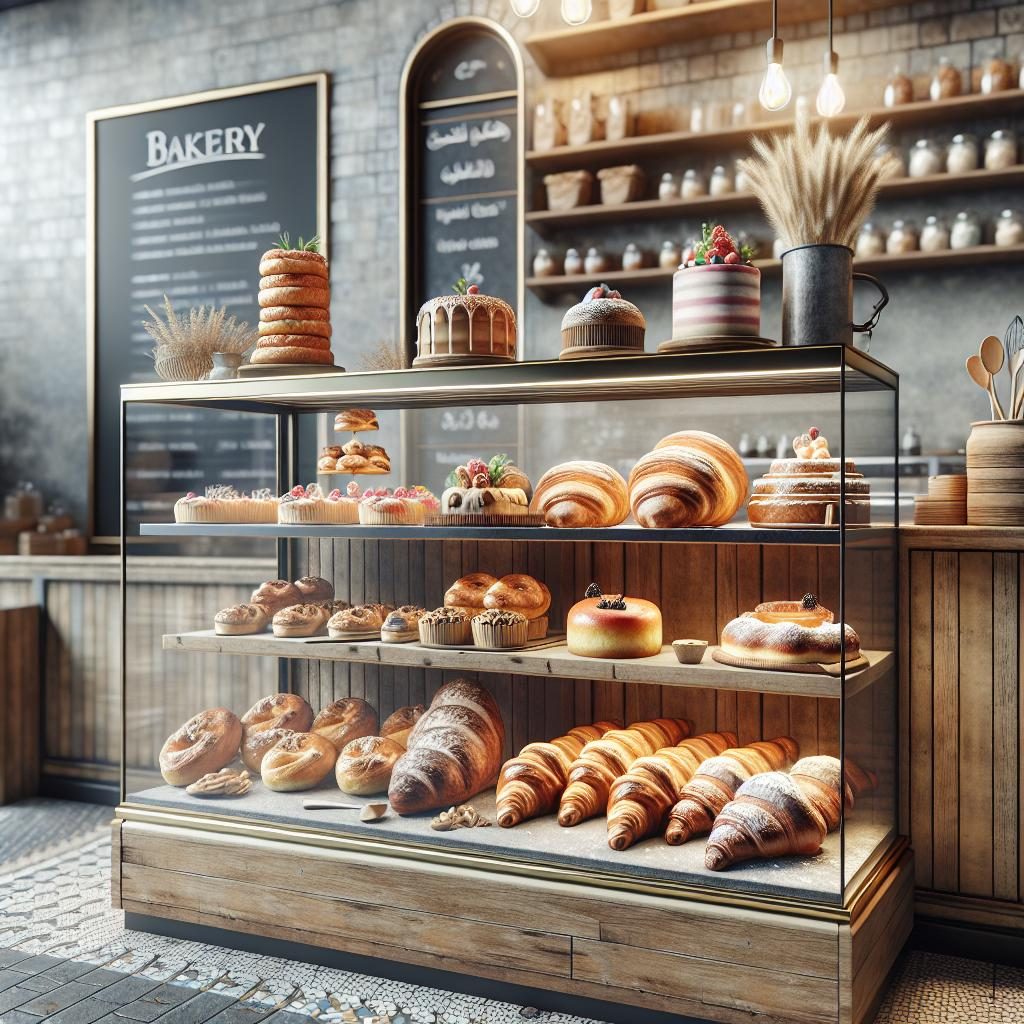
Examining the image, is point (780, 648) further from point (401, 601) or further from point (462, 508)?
point (401, 601)

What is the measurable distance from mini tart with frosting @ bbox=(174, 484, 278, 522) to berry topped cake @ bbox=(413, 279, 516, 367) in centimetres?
74

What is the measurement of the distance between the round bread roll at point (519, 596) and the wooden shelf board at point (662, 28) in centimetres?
248

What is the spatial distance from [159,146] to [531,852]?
13.1 ft

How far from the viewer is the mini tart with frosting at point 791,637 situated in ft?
7.63

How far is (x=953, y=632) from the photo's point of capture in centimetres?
276

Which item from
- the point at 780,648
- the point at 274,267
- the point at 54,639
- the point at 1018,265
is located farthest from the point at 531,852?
the point at 1018,265

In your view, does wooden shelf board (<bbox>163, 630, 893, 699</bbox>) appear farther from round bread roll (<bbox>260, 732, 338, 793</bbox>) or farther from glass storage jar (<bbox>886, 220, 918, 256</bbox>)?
glass storage jar (<bbox>886, 220, 918, 256</bbox>)

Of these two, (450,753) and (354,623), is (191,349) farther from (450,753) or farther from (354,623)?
(450,753)

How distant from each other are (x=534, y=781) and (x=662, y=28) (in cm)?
309

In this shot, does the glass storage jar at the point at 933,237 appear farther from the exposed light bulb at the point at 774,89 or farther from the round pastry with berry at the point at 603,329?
the round pastry with berry at the point at 603,329

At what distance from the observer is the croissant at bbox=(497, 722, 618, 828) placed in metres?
2.68

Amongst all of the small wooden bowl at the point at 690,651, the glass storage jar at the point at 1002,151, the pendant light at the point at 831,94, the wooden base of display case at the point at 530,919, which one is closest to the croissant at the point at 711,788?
the wooden base of display case at the point at 530,919

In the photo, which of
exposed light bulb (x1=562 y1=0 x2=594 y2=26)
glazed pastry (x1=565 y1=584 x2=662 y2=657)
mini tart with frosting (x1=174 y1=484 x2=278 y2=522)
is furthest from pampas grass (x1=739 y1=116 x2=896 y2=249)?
mini tart with frosting (x1=174 y1=484 x2=278 y2=522)

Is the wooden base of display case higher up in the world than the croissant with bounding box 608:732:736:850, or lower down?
lower down
